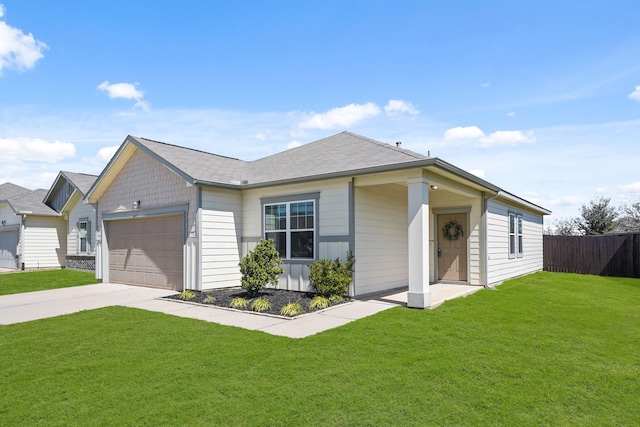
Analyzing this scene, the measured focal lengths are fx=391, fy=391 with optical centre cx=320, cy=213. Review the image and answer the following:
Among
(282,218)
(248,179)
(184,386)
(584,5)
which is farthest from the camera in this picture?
(248,179)

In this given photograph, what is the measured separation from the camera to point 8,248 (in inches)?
834

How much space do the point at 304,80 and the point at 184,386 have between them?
10645mm

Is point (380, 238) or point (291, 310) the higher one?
point (380, 238)

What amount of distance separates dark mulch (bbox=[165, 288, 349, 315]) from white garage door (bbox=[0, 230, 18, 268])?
15.7m

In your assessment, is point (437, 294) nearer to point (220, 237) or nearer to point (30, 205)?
point (220, 237)

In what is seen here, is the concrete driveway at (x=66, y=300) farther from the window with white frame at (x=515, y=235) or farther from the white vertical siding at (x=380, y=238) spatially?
the window with white frame at (x=515, y=235)

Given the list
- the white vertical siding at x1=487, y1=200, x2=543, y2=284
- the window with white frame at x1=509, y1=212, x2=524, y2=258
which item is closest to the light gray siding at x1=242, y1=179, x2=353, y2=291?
the white vertical siding at x1=487, y1=200, x2=543, y2=284

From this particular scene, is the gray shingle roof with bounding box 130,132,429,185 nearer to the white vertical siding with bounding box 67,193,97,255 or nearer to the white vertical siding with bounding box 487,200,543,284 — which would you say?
the white vertical siding with bounding box 487,200,543,284

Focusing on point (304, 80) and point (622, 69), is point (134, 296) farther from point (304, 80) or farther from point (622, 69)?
point (622, 69)

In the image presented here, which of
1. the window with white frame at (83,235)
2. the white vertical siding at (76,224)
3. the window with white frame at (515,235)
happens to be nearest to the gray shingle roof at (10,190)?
the white vertical siding at (76,224)

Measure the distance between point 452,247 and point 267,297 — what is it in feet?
20.9

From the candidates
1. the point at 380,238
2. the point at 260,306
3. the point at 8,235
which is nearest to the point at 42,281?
the point at 8,235

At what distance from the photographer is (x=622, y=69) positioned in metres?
10.3

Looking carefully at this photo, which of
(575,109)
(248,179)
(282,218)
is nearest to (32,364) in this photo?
(282,218)
